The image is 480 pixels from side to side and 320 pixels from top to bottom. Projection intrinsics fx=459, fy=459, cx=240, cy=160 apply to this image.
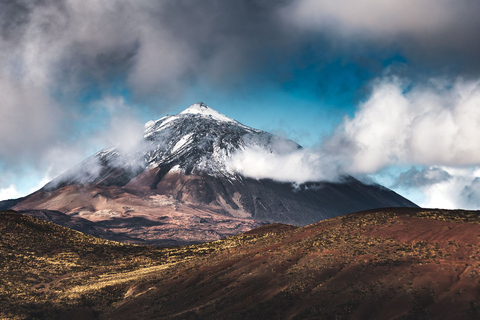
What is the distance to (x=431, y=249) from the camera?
184ft

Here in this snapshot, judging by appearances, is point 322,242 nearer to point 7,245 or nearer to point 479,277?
point 479,277

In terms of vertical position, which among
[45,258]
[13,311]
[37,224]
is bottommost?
[13,311]

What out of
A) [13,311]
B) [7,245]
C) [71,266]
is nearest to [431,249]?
[13,311]

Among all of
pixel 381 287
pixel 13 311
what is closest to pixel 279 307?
pixel 381 287

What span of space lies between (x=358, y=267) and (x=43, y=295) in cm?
4664

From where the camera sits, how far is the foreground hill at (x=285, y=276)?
47.3 m

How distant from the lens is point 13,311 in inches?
2383

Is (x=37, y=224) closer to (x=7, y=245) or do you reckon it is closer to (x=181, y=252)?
(x=7, y=245)

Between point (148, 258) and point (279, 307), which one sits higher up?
point (148, 258)

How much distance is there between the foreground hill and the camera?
4728 cm

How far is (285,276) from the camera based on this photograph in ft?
194

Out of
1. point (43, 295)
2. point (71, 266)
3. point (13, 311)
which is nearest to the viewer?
point (13, 311)

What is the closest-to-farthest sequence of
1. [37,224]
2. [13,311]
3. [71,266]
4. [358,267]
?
[358,267] → [13,311] → [71,266] → [37,224]

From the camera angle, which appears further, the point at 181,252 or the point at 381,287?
the point at 181,252
